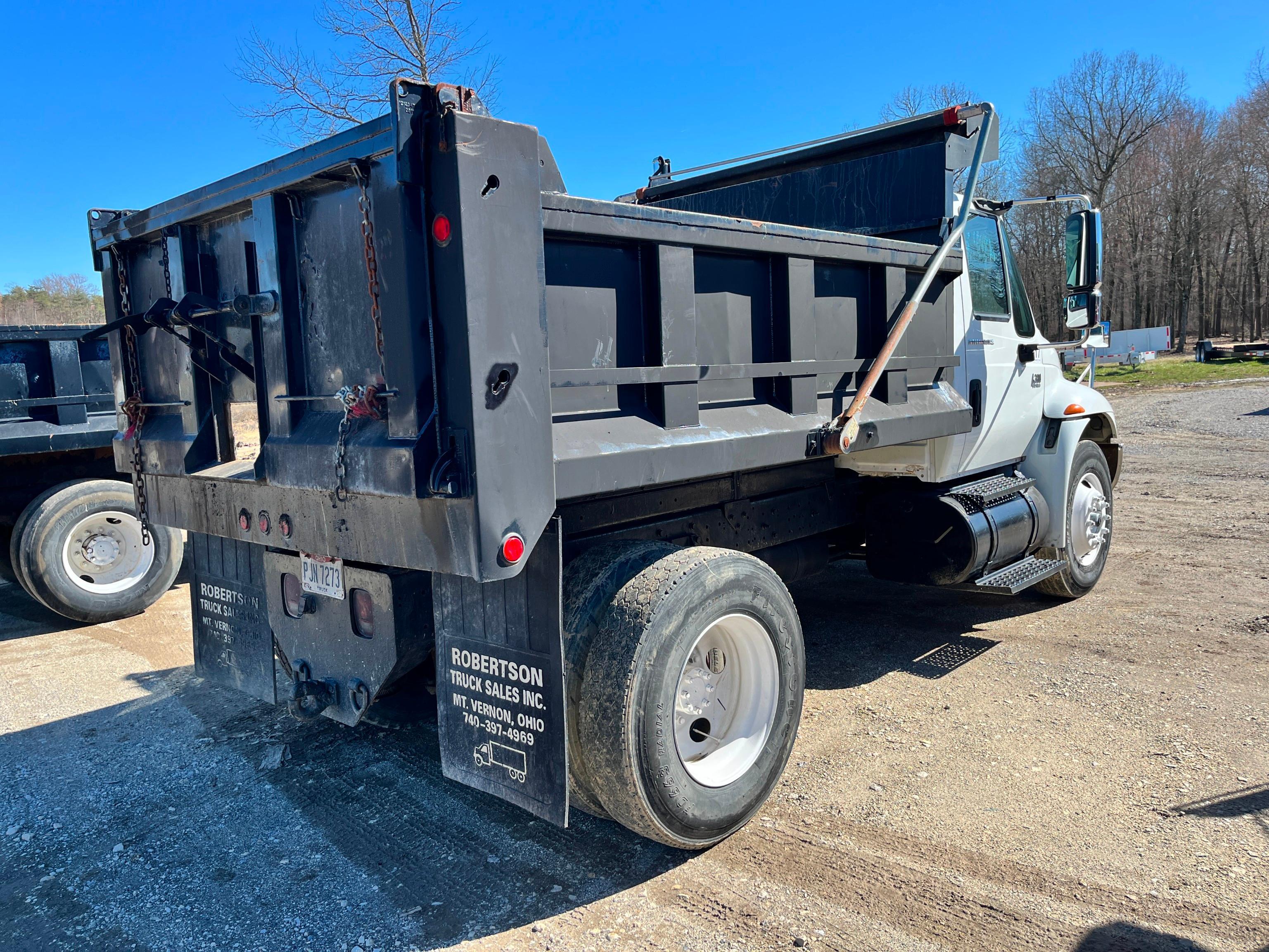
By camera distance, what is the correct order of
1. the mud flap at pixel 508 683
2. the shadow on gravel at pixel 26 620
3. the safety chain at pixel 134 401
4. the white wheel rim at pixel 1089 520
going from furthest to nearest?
the shadow on gravel at pixel 26 620
the white wheel rim at pixel 1089 520
the safety chain at pixel 134 401
the mud flap at pixel 508 683

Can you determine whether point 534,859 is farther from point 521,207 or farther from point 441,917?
point 521,207

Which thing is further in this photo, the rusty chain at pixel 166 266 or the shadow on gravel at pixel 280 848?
the rusty chain at pixel 166 266

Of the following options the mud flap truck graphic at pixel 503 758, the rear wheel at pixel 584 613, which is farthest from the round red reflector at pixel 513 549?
the mud flap truck graphic at pixel 503 758

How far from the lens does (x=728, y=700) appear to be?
135 inches

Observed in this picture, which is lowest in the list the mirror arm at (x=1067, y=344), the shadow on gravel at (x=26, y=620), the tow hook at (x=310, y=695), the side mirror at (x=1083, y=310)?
the shadow on gravel at (x=26, y=620)

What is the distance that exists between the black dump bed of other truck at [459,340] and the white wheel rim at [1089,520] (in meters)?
2.63

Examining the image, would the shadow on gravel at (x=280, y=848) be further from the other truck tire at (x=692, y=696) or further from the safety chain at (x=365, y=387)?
the safety chain at (x=365, y=387)

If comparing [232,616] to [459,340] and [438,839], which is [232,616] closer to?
[438,839]

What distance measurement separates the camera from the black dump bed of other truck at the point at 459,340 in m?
2.48

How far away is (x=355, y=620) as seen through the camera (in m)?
3.23

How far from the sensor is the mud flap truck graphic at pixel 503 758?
2.89 metres

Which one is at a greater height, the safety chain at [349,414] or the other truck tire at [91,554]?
the safety chain at [349,414]

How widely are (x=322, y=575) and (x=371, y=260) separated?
4.08ft

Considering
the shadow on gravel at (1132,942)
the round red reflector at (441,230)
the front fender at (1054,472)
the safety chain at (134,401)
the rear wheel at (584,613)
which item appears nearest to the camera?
the round red reflector at (441,230)
